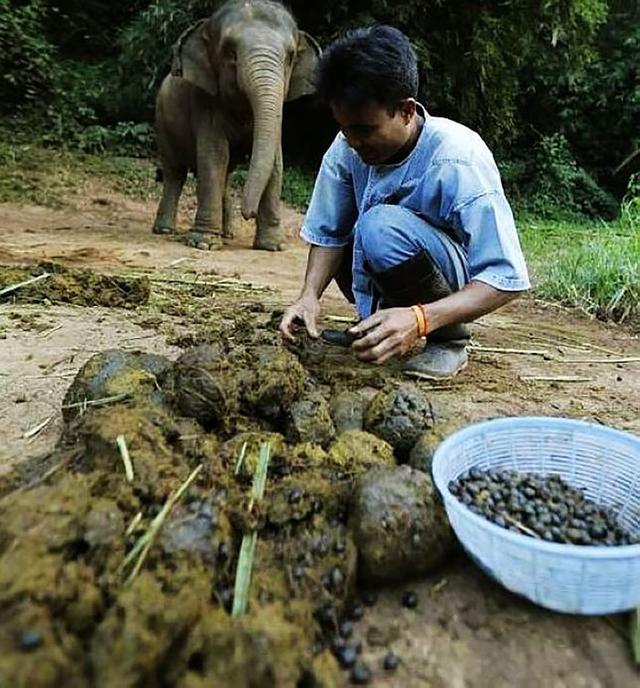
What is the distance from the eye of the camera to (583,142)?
41.7 ft

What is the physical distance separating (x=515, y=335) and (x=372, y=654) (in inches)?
97.0

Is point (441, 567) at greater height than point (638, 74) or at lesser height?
lesser

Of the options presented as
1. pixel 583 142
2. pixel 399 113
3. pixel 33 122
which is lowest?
pixel 33 122

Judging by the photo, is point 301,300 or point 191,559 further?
point 301,300

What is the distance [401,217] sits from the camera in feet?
8.40

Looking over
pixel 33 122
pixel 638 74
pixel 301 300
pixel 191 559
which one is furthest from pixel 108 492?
pixel 638 74

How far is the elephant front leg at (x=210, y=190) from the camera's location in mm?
6617

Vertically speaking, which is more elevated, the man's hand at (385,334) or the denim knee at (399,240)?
the denim knee at (399,240)

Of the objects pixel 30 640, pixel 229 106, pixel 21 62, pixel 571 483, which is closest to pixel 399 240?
pixel 571 483

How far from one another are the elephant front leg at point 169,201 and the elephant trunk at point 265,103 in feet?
5.65

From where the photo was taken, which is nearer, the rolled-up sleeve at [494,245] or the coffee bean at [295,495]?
the coffee bean at [295,495]

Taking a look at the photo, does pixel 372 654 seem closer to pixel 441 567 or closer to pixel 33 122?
pixel 441 567

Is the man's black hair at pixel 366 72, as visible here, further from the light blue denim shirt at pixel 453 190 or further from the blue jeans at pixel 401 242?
the blue jeans at pixel 401 242

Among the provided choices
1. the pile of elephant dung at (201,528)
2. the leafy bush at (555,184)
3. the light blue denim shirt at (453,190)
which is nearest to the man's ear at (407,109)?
the light blue denim shirt at (453,190)
